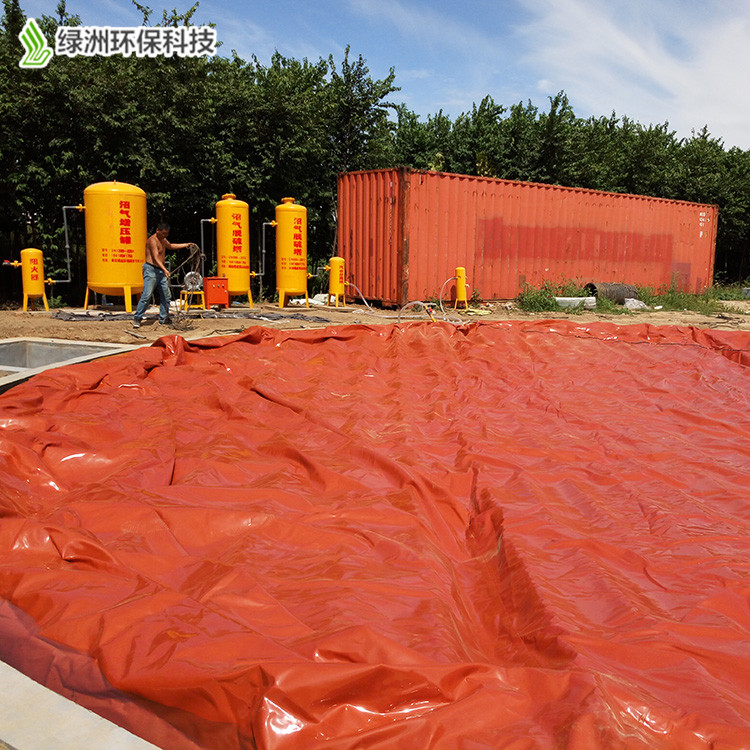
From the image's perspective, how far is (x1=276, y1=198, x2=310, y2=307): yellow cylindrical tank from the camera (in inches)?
518

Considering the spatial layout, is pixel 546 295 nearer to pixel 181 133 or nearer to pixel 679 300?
pixel 679 300

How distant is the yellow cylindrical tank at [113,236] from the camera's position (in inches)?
443

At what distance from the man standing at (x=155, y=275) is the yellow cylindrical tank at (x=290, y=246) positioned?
3431 mm

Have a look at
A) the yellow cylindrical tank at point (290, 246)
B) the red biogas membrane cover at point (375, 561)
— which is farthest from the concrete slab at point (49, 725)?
the yellow cylindrical tank at point (290, 246)

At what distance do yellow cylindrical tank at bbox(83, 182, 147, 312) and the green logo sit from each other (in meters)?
4.03

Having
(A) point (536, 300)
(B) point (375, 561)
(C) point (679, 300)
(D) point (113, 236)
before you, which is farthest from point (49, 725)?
(C) point (679, 300)

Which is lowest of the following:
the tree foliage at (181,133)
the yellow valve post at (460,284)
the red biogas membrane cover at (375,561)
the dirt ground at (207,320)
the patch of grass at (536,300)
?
the red biogas membrane cover at (375,561)

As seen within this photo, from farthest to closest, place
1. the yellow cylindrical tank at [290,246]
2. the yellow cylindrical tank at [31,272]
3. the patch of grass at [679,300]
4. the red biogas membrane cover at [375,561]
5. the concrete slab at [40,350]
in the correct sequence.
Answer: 1. the patch of grass at [679,300]
2. the yellow cylindrical tank at [290,246]
3. the yellow cylindrical tank at [31,272]
4. the concrete slab at [40,350]
5. the red biogas membrane cover at [375,561]

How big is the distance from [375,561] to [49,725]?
1331 millimetres

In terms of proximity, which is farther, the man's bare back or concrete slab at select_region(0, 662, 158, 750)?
the man's bare back

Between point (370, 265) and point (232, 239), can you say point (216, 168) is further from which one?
point (370, 265)

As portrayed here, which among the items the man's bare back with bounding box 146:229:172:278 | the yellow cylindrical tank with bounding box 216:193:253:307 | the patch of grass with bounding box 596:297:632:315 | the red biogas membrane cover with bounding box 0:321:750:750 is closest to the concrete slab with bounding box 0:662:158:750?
the red biogas membrane cover with bounding box 0:321:750:750

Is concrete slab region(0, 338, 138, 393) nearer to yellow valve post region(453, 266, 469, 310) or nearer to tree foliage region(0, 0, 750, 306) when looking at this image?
tree foliage region(0, 0, 750, 306)

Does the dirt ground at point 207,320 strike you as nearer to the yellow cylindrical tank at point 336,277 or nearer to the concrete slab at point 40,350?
the yellow cylindrical tank at point 336,277
